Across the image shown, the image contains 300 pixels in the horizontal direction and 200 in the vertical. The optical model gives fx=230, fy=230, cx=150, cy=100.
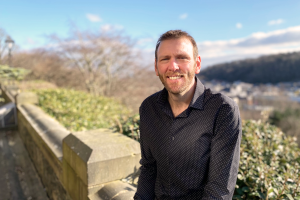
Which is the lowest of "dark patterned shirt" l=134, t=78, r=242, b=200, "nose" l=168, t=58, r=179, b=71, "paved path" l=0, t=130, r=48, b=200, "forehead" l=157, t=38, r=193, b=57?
"paved path" l=0, t=130, r=48, b=200

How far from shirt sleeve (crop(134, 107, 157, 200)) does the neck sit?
259mm

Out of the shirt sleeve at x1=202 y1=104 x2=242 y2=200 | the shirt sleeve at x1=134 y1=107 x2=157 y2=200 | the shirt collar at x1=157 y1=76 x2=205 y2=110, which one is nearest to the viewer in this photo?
the shirt sleeve at x1=202 y1=104 x2=242 y2=200

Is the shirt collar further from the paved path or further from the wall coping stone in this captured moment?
the paved path

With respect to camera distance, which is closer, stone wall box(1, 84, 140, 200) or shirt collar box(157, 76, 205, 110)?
shirt collar box(157, 76, 205, 110)

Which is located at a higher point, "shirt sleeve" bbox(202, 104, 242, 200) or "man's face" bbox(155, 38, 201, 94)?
"man's face" bbox(155, 38, 201, 94)

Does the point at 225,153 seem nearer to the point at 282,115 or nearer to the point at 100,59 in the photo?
the point at 100,59

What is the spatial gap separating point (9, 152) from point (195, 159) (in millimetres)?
5515

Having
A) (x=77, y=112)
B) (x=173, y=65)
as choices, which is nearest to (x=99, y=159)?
(x=173, y=65)

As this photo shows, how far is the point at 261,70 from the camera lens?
163ft

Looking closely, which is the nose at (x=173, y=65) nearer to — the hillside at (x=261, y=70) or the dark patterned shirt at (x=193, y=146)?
the dark patterned shirt at (x=193, y=146)

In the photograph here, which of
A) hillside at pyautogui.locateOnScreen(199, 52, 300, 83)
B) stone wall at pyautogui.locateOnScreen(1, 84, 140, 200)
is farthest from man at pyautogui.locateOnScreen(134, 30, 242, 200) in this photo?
hillside at pyautogui.locateOnScreen(199, 52, 300, 83)

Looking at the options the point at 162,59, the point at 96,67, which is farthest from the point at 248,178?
the point at 96,67

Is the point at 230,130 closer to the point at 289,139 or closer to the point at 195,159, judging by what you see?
the point at 195,159

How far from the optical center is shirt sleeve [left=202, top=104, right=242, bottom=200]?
3.59 ft
